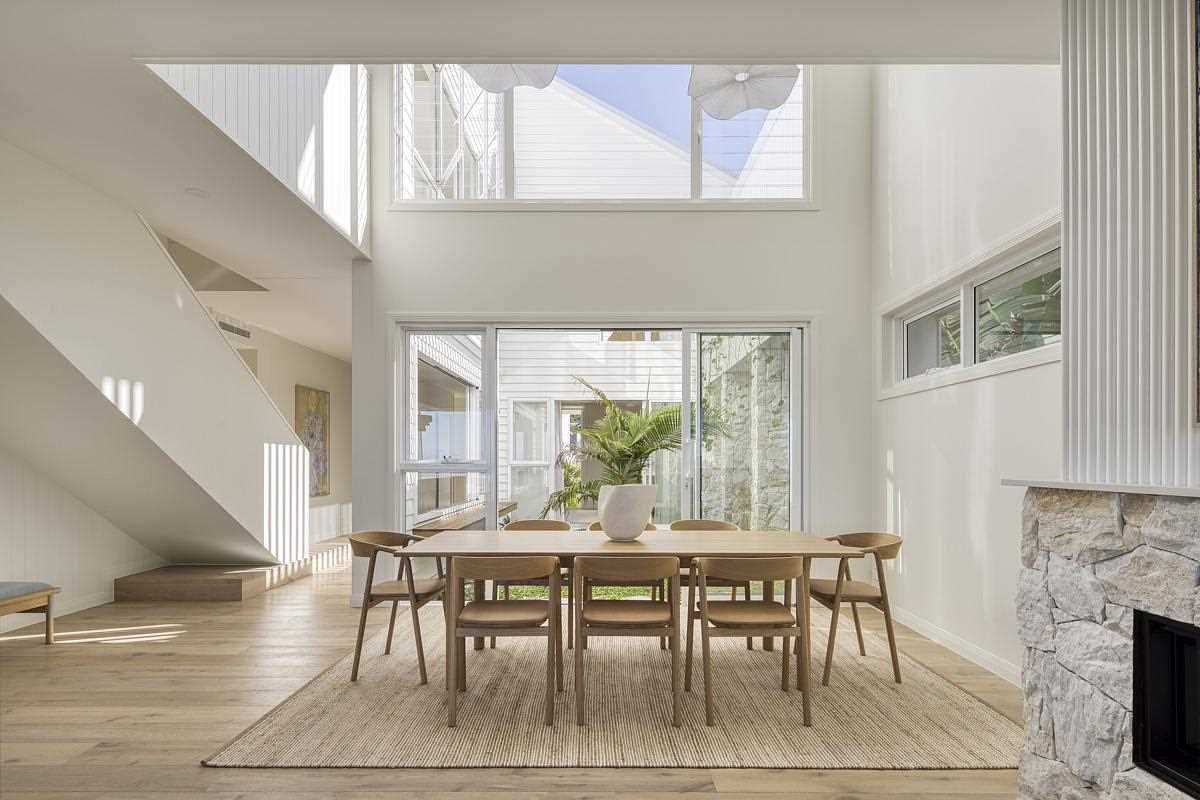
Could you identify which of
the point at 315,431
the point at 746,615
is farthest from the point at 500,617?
the point at 315,431

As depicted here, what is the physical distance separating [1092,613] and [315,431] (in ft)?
28.9

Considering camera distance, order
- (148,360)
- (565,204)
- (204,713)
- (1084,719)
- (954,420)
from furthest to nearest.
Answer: (565,204)
(148,360)
(954,420)
(204,713)
(1084,719)

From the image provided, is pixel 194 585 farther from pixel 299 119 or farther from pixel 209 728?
pixel 299 119

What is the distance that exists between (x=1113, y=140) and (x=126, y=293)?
4.93 meters

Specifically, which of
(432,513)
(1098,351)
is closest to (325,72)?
(432,513)

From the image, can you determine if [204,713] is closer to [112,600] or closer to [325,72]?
[112,600]

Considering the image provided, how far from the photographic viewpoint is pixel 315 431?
363 inches

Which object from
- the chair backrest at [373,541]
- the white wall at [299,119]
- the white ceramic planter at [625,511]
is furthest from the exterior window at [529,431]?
the white ceramic planter at [625,511]

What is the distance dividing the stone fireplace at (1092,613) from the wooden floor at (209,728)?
0.43 meters

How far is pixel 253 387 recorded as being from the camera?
5.75 meters

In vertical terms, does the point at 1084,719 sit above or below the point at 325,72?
below

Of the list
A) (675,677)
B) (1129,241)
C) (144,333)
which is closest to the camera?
(1129,241)

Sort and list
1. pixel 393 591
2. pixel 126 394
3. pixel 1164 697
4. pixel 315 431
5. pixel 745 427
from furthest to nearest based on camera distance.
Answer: pixel 315 431 → pixel 745 427 → pixel 126 394 → pixel 393 591 → pixel 1164 697

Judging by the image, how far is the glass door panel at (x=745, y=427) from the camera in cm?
557
